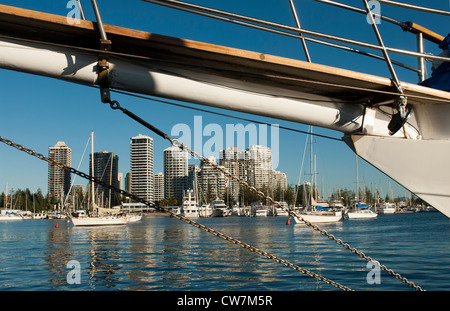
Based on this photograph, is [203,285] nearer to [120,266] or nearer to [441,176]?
[120,266]

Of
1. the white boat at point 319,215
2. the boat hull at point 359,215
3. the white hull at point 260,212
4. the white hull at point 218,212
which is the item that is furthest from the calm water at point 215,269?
the white hull at point 218,212

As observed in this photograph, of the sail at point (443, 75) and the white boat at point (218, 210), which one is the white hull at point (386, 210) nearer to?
the white boat at point (218, 210)

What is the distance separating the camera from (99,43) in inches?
113

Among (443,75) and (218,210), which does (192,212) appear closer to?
(218,210)

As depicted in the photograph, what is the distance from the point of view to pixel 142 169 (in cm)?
16012

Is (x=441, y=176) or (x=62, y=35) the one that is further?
(x=441, y=176)

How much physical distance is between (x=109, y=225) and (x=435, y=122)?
1933 inches

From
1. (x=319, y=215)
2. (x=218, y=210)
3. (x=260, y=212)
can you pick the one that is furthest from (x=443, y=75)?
(x=218, y=210)

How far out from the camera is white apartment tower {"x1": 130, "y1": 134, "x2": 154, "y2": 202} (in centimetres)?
15076

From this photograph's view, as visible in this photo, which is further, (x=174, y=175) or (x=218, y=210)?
(x=174, y=175)

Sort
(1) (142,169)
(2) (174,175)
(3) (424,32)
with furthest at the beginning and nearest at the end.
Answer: (2) (174,175) → (1) (142,169) → (3) (424,32)

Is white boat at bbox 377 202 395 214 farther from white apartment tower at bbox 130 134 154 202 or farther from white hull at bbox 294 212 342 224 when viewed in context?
white apartment tower at bbox 130 134 154 202
